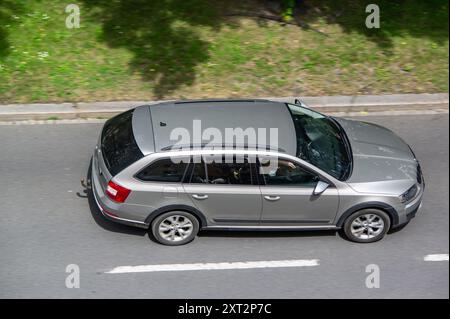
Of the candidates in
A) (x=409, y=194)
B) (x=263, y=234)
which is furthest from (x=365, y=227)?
(x=263, y=234)

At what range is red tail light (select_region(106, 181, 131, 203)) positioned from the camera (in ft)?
26.8

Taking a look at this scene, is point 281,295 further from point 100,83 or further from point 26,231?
point 100,83

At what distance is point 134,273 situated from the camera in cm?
825

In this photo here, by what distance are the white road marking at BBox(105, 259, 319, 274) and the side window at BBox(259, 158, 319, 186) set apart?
3.63ft

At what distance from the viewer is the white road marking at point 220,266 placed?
8309mm

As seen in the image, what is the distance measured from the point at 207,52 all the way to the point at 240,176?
4.90 m

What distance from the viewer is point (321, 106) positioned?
11.7 meters

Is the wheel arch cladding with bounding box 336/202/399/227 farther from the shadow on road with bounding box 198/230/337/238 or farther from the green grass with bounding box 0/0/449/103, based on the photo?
the green grass with bounding box 0/0/449/103

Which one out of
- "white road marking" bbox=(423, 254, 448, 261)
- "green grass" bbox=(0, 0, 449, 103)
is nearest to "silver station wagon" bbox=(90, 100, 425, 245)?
"white road marking" bbox=(423, 254, 448, 261)

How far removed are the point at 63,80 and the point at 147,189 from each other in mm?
4508

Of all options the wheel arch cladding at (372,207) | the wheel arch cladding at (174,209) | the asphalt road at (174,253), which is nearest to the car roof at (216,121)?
the wheel arch cladding at (174,209)

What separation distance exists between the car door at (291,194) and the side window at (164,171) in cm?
106

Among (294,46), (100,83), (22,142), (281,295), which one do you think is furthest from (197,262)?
(294,46)

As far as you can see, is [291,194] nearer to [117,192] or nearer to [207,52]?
[117,192]
